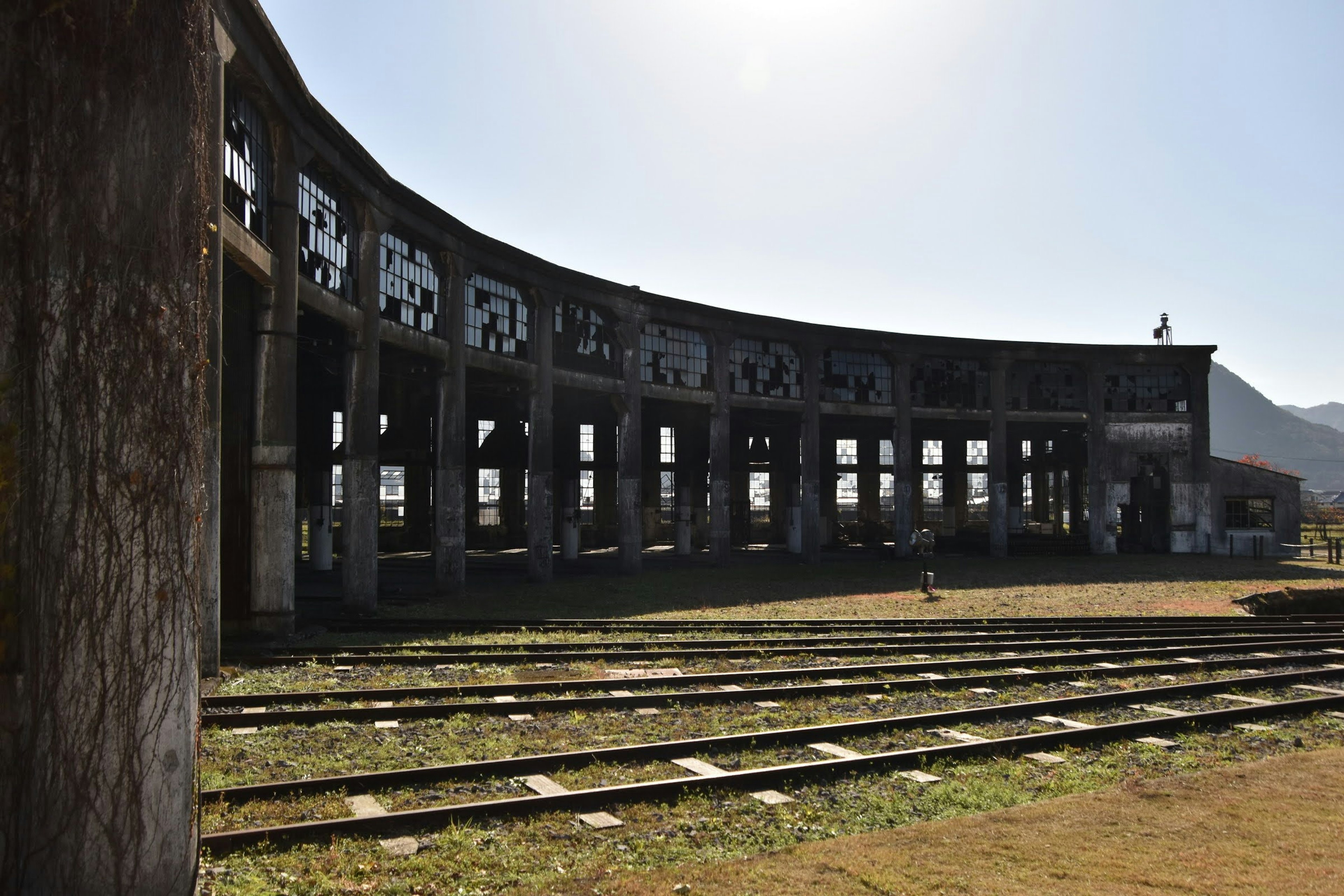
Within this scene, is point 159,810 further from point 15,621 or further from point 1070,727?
point 1070,727

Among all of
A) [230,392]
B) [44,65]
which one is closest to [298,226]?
[230,392]

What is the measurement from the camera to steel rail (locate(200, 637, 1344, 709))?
10195 mm

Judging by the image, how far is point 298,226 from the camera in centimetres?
1648

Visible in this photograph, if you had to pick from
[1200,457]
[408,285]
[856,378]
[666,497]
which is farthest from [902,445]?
[408,285]

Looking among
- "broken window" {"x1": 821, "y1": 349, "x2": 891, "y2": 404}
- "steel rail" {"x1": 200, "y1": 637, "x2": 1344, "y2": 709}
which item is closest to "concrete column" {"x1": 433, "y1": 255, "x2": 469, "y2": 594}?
"steel rail" {"x1": 200, "y1": 637, "x2": 1344, "y2": 709}

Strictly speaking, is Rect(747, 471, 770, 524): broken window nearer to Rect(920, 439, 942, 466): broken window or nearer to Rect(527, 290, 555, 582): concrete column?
Rect(920, 439, 942, 466): broken window

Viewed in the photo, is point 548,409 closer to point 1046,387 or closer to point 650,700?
point 650,700

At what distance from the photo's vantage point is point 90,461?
4.41 metres

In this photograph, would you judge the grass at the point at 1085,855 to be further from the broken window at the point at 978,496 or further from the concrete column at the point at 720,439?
the broken window at the point at 978,496

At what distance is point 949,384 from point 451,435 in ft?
79.9

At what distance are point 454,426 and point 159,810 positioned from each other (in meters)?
18.8

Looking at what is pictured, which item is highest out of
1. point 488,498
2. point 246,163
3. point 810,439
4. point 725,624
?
point 246,163

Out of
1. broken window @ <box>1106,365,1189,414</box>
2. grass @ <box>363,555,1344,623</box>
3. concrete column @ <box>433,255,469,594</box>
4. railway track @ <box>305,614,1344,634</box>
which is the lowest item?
grass @ <box>363,555,1344,623</box>

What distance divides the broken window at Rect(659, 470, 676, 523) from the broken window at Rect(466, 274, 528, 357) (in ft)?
77.9
